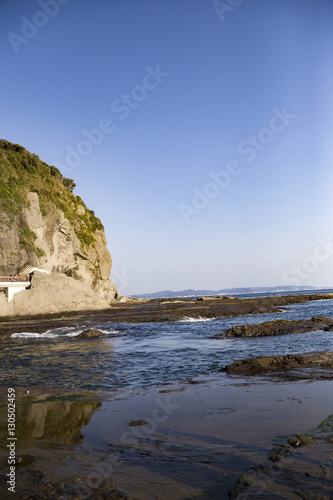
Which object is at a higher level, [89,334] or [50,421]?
[50,421]

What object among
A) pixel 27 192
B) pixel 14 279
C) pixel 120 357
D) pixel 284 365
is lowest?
pixel 120 357

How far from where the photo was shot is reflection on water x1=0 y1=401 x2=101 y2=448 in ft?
17.9

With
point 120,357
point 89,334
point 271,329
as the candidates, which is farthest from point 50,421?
point 271,329

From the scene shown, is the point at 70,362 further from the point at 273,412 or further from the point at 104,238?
the point at 104,238

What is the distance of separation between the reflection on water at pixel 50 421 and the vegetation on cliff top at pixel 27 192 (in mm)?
37742

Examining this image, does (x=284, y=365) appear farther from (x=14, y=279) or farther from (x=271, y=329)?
(x=14, y=279)

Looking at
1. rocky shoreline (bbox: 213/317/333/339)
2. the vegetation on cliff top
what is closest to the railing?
the vegetation on cliff top

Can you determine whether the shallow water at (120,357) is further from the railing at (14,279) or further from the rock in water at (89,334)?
the railing at (14,279)

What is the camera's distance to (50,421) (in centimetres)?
634

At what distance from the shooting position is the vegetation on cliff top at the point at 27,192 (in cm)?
4184

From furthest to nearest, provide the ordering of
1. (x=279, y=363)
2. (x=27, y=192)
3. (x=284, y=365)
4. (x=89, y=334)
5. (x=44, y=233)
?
(x=44, y=233)
(x=27, y=192)
(x=89, y=334)
(x=279, y=363)
(x=284, y=365)

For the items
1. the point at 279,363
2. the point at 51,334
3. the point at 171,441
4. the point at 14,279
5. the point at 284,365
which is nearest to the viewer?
the point at 171,441

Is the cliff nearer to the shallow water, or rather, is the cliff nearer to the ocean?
the ocean

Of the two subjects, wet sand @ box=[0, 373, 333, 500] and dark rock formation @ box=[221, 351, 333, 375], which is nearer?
wet sand @ box=[0, 373, 333, 500]
